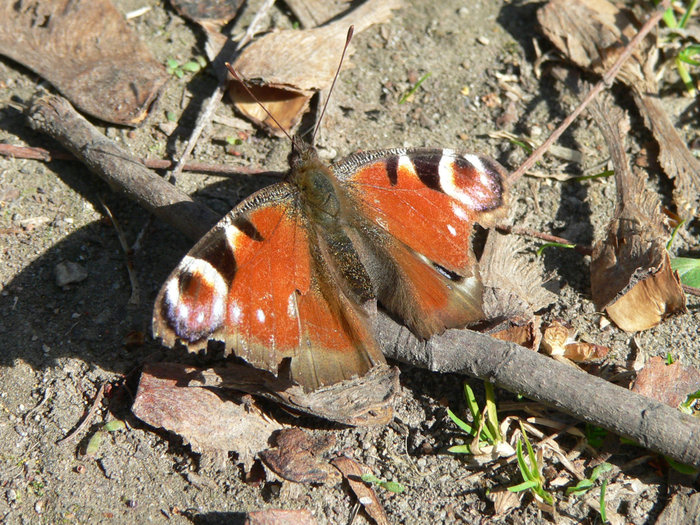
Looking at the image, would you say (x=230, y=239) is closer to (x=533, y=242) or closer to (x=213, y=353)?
(x=213, y=353)

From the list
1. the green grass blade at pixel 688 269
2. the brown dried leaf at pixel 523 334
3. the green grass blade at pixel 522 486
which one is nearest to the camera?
the green grass blade at pixel 522 486

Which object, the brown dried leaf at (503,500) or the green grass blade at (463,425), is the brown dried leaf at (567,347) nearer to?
the green grass blade at (463,425)

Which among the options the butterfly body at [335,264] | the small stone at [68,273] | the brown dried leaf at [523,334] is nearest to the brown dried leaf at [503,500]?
the brown dried leaf at [523,334]

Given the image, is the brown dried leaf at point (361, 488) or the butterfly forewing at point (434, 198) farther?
the butterfly forewing at point (434, 198)

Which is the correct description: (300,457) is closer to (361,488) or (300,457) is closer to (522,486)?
(361,488)

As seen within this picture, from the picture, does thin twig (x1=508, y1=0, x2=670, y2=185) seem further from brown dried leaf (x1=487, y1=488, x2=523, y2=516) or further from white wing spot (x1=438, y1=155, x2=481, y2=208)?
brown dried leaf (x1=487, y1=488, x2=523, y2=516)

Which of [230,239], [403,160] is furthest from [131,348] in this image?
[403,160]
